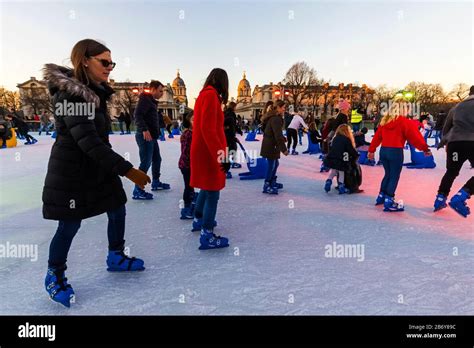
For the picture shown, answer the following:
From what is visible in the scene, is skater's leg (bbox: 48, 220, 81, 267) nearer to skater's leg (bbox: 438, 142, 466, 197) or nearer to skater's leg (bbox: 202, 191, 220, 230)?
skater's leg (bbox: 202, 191, 220, 230)

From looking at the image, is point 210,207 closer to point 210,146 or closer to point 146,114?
point 210,146

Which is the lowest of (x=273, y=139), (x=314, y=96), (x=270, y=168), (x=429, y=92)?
(x=270, y=168)

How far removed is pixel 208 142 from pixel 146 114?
2409 mm

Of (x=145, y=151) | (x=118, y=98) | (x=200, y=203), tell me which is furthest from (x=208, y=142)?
(x=118, y=98)

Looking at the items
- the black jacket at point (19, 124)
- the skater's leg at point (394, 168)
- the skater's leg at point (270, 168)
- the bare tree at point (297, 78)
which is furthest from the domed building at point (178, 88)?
the skater's leg at point (394, 168)

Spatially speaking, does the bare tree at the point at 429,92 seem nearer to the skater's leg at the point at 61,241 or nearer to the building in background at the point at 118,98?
the building in background at the point at 118,98

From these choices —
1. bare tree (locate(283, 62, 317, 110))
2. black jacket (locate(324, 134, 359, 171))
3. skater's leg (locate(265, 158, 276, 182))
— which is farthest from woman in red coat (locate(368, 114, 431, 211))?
bare tree (locate(283, 62, 317, 110))

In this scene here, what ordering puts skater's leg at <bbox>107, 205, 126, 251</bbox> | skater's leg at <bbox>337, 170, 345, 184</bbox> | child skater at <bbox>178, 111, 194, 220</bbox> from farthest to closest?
skater's leg at <bbox>337, 170, 345, 184</bbox> < child skater at <bbox>178, 111, 194, 220</bbox> < skater's leg at <bbox>107, 205, 126, 251</bbox>

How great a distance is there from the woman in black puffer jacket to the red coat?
0.74 metres

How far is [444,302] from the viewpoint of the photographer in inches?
76.7

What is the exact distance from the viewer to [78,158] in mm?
1869

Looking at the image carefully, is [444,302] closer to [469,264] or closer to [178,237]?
[469,264]

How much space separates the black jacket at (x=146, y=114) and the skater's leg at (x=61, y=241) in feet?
9.08

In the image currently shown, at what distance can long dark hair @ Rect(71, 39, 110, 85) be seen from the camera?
187 centimetres
